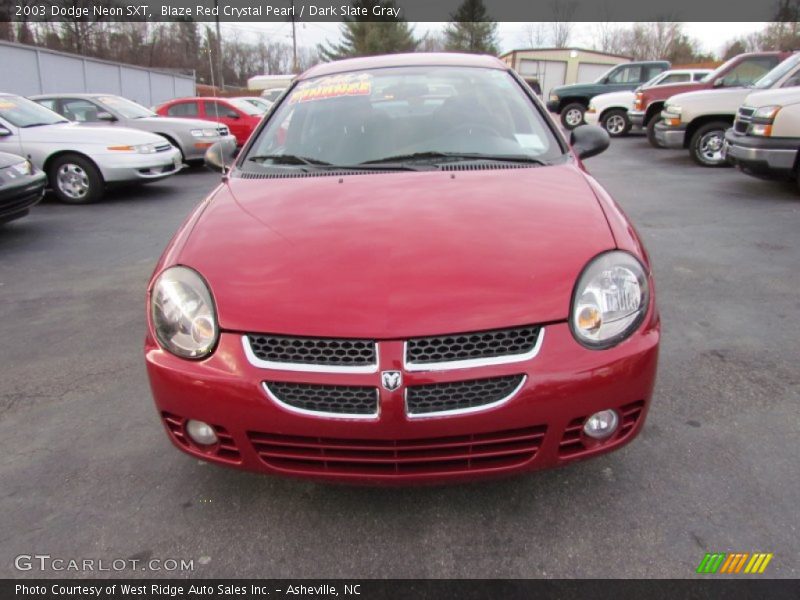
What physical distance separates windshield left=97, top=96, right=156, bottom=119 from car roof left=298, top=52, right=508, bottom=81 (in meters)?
8.18

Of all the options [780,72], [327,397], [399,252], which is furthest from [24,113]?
[780,72]

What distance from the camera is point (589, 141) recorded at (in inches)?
127

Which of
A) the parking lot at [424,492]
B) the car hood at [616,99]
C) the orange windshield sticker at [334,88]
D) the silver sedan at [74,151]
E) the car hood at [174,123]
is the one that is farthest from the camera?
the car hood at [616,99]

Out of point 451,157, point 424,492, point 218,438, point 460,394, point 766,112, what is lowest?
point 424,492

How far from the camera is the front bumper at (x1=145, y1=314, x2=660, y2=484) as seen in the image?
5.39 feet

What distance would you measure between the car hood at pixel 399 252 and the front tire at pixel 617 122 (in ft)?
46.5

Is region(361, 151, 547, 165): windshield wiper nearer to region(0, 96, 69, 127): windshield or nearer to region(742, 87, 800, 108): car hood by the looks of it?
region(742, 87, 800, 108): car hood

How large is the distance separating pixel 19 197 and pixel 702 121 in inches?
398

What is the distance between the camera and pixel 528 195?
2199 millimetres

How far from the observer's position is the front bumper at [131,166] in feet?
25.5

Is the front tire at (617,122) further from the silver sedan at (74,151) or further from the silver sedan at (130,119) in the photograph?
the silver sedan at (74,151)

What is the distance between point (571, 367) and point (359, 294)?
66 centimetres

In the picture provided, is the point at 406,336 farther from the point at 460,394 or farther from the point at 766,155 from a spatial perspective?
the point at 766,155

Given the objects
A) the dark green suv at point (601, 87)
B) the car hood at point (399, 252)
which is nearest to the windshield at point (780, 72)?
the car hood at point (399, 252)
